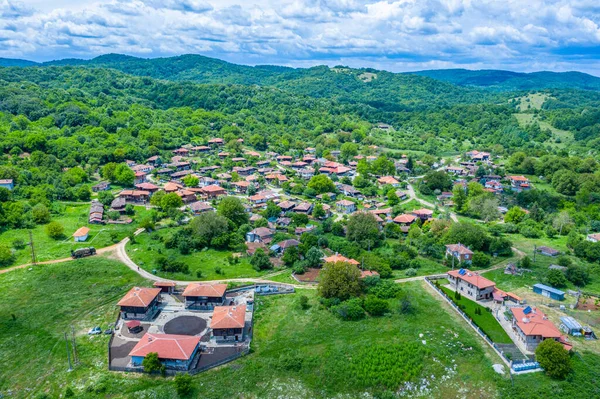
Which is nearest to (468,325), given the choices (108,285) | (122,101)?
(108,285)

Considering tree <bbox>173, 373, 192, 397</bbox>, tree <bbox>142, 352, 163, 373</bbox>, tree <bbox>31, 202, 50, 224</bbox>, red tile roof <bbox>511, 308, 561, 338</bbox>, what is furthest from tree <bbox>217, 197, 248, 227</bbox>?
red tile roof <bbox>511, 308, 561, 338</bbox>

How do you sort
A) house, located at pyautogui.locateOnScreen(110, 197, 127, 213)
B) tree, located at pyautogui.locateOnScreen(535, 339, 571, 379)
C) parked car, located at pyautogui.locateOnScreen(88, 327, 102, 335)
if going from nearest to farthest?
Answer: tree, located at pyautogui.locateOnScreen(535, 339, 571, 379)
parked car, located at pyautogui.locateOnScreen(88, 327, 102, 335)
house, located at pyautogui.locateOnScreen(110, 197, 127, 213)

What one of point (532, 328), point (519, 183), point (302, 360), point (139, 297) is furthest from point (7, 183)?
point (519, 183)

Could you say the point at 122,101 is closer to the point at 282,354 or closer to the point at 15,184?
the point at 15,184

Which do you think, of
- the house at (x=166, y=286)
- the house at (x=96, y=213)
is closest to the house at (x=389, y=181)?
the house at (x=96, y=213)

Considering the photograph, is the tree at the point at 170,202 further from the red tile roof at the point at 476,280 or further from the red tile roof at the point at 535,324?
the red tile roof at the point at 535,324

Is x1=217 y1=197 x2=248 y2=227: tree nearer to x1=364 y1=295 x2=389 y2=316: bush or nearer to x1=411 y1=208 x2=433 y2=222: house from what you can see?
x1=411 y1=208 x2=433 y2=222: house

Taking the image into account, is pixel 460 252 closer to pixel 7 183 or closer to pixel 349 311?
pixel 349 311
